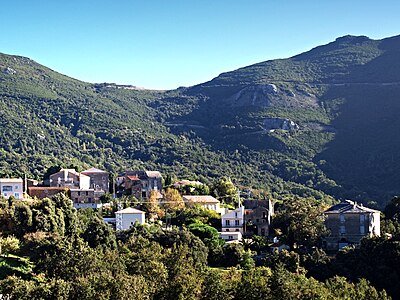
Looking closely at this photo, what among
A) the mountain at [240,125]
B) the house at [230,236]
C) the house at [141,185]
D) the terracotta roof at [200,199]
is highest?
the mountain at [240,125]

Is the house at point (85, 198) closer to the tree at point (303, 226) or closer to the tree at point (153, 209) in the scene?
the tree at point (153, 209)

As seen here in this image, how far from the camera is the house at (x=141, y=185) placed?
217 feet

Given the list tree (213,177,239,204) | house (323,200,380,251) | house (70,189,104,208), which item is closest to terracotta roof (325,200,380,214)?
house (323,200,380,251)

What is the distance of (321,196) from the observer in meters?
89.9

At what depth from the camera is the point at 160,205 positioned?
59.8 m

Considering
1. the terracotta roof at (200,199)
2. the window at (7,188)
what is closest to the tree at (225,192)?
the terracotta roof at (200,199)

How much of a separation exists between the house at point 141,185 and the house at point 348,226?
66.7 ft

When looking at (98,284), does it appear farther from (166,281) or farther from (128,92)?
(128,92)

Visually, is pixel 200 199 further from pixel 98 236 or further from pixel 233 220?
pixel 98 236

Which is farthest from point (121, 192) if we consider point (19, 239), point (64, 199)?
point (19, 239)

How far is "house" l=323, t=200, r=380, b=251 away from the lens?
51.7 meters

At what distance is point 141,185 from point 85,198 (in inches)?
346

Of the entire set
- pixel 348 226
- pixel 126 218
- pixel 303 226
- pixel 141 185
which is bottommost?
pixel 348 226

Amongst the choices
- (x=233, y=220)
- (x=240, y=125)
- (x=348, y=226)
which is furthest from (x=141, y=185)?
(x=240, y=125)
